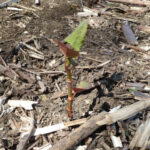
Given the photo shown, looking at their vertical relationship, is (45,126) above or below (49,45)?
below

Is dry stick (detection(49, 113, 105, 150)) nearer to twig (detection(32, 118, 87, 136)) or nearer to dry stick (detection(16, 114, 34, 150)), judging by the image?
twig (detection(32, 118, 87, 136))

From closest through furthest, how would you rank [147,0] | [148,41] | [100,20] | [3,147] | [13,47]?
[3,147] < [13,47] < [148,41] < [100,20] < [147,0]

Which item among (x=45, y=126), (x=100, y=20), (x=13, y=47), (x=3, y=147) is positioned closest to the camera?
(x=3, y=147)

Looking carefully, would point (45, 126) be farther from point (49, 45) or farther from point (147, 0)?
point (147, 0)

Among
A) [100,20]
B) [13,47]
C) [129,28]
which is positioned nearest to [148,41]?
[129,28]

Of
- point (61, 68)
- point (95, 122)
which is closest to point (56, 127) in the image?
point (95, 122)

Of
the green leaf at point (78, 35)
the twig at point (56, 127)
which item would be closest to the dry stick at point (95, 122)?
the twig at point (56, 127)

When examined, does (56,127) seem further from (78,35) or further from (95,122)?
(78,35)

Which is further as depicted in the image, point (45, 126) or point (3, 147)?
point (45, 126)
